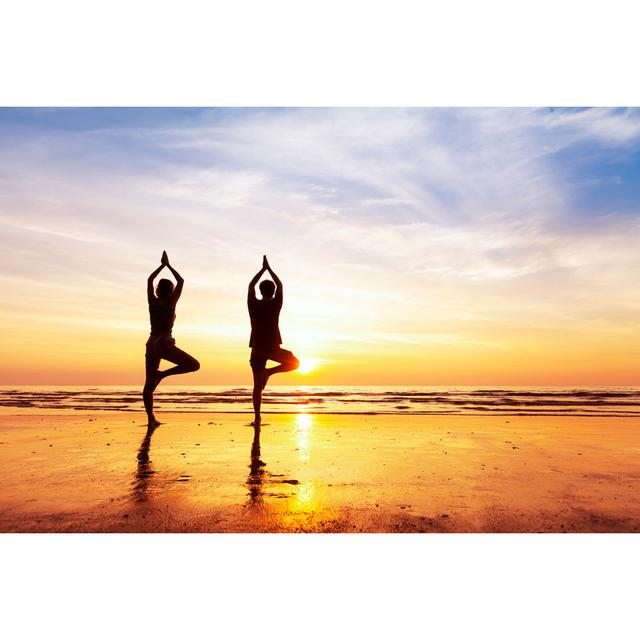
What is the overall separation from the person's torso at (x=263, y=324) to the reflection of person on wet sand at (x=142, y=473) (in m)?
2.45

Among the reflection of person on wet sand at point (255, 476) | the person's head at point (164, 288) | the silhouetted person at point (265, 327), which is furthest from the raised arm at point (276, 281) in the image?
the reflection of person on wet sand at point (255, 476)

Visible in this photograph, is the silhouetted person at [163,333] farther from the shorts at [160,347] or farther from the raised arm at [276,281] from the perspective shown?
the raised arm at [276,281]

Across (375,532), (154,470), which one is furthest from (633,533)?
(154,470)

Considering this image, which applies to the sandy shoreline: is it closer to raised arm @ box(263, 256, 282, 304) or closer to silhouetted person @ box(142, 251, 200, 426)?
silhouetted person @ box(142, 251, 200, 426)

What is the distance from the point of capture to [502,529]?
364 centimetres

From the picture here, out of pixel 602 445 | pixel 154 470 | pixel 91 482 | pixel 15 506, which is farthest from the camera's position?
pixel 602 445

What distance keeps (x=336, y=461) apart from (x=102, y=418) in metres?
7.51

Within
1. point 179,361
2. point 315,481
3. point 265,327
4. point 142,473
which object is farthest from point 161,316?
point 315,481

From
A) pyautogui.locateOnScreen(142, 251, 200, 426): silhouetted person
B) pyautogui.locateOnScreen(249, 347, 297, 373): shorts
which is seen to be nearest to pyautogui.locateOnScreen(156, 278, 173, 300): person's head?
pyautogui.locateOnScreen(142, 251, 200, 426): silhouetted person

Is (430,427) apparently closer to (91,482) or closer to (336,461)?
(336,461)

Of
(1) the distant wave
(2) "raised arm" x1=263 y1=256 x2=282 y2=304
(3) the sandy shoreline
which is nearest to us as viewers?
(3) the sandy shoreline

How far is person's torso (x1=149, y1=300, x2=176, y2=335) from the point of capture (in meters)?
8.60

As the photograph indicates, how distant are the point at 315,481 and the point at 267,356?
4.01m

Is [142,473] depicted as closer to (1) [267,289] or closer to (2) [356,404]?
(1) [267,289]
